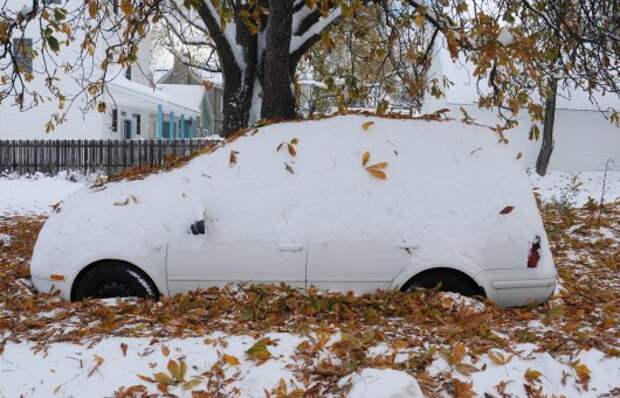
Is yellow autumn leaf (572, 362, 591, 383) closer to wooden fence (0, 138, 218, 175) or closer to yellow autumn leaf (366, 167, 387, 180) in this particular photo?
yellow autumn leaf (366, 167, 387, 180)

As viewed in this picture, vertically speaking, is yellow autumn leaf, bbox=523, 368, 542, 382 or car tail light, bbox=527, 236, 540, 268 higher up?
car tail light, bbox=527, 236, 540, 268

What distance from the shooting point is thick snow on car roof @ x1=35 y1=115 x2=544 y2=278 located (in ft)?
15.0

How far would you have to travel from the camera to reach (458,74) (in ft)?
81.9

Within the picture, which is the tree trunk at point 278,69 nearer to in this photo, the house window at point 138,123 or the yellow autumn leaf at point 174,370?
the yellow autumn leaf at point 174,370

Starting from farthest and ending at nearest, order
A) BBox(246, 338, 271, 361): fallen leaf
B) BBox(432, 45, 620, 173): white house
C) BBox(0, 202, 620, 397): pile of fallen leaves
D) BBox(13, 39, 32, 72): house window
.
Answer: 1. BBox(432, 45, 620, 173): white house
2. BBox(13, 39, 32, 72): house window
3. BBox(246, 338, 271, 361): fallen leaf
4. BBox(0, 202, 620, 397): pile of fallen leaves

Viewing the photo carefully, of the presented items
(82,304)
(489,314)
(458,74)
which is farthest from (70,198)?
(458,74)

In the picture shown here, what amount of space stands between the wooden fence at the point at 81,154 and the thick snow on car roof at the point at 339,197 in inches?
599

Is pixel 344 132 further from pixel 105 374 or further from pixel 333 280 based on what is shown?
pixel 105 374

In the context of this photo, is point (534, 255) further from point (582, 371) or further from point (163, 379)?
point (163, 379)

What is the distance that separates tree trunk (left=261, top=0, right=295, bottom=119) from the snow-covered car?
286 cm

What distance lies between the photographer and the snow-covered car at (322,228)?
455 cm

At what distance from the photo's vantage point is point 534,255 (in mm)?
4617

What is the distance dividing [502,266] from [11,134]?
22.0 metres

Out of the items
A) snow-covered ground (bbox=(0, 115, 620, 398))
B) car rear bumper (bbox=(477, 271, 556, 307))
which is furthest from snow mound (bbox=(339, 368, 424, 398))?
car rear bumper (bbox=(477, 271, 556, 307))
